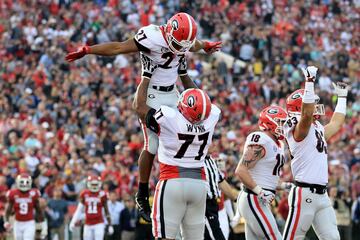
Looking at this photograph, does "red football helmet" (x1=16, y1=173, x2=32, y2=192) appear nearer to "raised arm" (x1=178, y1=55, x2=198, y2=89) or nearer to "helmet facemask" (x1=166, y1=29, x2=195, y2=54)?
"raised arm" (x1=178, y1=55, x2=198, y2=89)

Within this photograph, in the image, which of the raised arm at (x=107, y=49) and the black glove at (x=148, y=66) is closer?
the raised arm at (x=107, y=49)

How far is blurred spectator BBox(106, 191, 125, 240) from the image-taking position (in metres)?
20.2

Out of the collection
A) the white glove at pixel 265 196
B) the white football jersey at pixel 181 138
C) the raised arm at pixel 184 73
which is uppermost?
the raised arm at pixel 184 73

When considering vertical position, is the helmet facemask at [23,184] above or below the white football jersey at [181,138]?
below

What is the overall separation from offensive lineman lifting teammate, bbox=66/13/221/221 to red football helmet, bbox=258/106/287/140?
1238 mm

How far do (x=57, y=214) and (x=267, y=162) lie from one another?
853cm

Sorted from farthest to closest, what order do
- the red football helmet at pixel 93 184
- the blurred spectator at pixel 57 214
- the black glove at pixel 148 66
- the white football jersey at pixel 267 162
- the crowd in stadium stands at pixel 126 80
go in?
the crowd in stadium stands at pixel 126 80, the blurred spectator at pixel 57 214, the red football helmet at pixel 93 184, the white football jersey at pixel 267 162, the black glove at pixel 148 66

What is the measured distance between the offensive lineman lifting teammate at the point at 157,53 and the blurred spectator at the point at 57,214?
27.8 ft

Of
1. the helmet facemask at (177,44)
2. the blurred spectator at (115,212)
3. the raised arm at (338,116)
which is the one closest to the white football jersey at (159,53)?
the helmet facemask at (177,44)

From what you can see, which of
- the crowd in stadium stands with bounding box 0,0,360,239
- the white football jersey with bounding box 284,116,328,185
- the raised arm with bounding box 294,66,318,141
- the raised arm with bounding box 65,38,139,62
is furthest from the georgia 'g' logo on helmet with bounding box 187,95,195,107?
the crowd in stadium stands with bounding box 0,0,360,239

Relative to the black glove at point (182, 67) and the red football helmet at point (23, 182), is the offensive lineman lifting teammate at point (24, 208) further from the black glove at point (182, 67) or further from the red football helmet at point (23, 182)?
the black glove at point (182, 67)

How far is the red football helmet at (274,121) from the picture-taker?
12.4m

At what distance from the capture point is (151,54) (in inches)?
452

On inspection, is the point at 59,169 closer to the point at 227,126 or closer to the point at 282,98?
the point at 227,126
